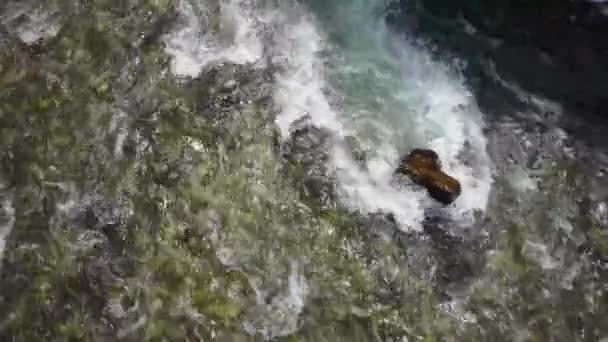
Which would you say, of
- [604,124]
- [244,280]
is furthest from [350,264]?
[604,124]

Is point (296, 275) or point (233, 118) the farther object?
point (233, 118)

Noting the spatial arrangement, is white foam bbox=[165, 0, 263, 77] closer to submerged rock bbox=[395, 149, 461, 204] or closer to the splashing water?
the splashing water

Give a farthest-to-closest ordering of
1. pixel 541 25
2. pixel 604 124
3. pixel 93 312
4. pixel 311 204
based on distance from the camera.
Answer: pixel 541 25 < pixel 604 124 < pixel 311 204 < pixel 93 312

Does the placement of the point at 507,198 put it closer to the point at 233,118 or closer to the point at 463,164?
the point at 463,164

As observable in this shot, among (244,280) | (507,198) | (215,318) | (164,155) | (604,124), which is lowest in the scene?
(215,318)

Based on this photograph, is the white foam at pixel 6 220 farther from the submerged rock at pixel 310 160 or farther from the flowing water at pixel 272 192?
the submerged rock at pixel 310 160

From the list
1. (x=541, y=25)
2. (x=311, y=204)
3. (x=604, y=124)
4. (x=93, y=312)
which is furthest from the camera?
(x=541, y=25)

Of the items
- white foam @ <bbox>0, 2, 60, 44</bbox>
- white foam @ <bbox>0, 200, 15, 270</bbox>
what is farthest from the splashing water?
white foam @ <bbox>0, 200, 15, 270</bbox>
